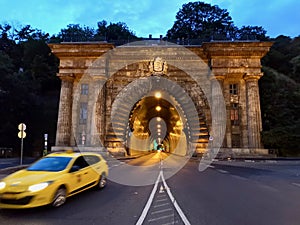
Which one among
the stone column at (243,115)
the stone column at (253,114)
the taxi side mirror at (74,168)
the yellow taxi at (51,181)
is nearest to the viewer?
the yellow taxi at (51,181)

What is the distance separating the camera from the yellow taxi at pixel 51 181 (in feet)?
19.5

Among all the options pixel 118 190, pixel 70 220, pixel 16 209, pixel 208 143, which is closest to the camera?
pixel 70 220

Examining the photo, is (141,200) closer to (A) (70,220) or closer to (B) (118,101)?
(A) (70,220)

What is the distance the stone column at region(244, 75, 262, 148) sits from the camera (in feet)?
95.5

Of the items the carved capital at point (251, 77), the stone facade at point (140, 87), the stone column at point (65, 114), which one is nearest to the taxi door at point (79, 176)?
the stone facade at point (140, 87)

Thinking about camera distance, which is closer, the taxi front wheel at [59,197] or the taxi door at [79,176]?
the taxi front wheel at [59,197]

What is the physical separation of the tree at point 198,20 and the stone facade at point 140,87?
3445 centimetres

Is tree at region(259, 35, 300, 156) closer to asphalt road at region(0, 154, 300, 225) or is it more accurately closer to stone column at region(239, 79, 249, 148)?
stone column at region(239, 79, 249, 148)

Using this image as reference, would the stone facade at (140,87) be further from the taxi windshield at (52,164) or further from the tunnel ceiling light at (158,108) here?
the taxi windshield at (52,164)

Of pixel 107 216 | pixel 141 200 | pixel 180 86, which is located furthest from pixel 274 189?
pixel 180 86

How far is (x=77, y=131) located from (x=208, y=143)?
671 inches

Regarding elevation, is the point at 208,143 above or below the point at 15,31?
below

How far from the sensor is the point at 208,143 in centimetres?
2997

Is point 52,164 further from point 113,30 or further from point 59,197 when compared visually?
point 113,30
